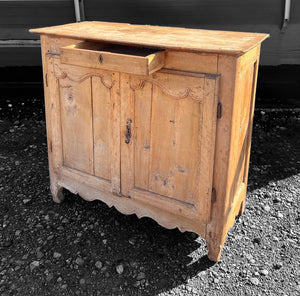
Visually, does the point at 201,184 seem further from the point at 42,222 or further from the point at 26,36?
the point at 26,36

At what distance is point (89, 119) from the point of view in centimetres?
260

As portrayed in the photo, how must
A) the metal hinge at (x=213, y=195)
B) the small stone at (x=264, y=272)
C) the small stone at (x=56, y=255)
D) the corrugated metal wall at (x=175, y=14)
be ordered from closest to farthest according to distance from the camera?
the metal hinge at (x=213, y=195), the small stone at (x=264, y=272), the small stone at (x=56, y=255), the corrugated metal wall at (x=175, y=14)

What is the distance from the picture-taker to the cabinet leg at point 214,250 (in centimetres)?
242

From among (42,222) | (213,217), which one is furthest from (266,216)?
(42,222)

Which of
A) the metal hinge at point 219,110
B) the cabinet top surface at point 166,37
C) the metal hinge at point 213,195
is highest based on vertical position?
the cabinet top surface at point 166,37

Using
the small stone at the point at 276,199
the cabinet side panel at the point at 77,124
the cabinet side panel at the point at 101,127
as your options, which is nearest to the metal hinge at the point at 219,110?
the cabinet side panel at the point at 101,127

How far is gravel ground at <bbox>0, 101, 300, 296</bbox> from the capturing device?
2.33m

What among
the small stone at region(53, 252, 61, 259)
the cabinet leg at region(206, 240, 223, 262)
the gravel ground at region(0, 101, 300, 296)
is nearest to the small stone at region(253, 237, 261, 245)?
the gravel ground at region(0, 101, 300, 296)

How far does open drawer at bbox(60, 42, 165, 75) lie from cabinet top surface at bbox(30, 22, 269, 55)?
0.24 ft

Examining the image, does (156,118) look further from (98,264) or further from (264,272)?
(264,272)

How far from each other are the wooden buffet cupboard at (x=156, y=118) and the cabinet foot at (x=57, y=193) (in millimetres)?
166

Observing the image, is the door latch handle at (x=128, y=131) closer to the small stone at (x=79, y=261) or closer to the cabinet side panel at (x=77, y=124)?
the cabinet side panel at (x=77, y=124)

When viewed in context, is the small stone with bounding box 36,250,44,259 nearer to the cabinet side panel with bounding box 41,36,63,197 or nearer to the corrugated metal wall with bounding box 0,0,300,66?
the cabinet side panel with bounding box 41,36,63,197

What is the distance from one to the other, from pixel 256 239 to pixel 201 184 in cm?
69
